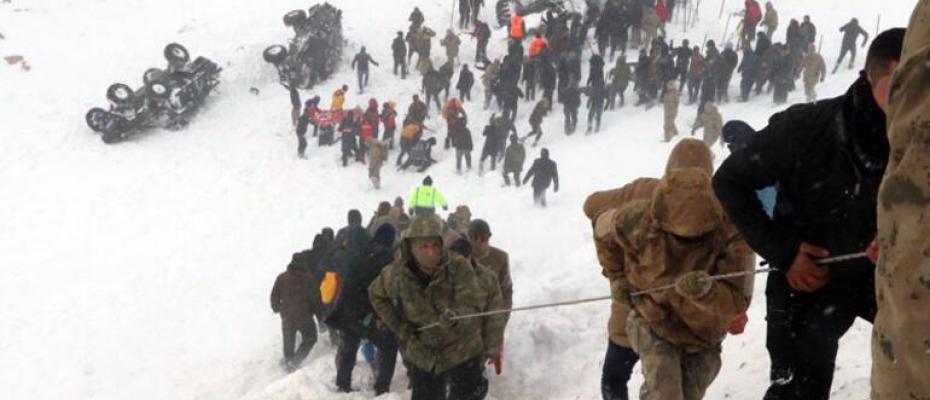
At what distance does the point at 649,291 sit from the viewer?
11.0ft

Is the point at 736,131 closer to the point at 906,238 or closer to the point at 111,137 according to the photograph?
the point at 906,238

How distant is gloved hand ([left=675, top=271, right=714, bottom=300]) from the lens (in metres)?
3.12

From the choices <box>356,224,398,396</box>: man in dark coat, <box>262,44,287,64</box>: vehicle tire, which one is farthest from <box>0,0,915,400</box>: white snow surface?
<box>262,44,287,64</box>: vehicle tire

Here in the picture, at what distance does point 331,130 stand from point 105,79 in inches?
290

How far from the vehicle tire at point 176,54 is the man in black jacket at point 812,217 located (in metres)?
19.5

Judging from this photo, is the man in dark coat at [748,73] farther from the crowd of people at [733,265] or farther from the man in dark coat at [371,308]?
the man in dark coat at [371,308]

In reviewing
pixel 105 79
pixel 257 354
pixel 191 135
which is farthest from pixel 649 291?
pixel 105 79

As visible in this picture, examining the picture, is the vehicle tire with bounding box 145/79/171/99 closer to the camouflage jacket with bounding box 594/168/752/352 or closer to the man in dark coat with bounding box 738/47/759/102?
the man in dark coat with bounding box 738/47/759/102

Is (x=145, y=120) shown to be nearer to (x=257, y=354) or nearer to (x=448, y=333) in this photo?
(x=257, y=354)

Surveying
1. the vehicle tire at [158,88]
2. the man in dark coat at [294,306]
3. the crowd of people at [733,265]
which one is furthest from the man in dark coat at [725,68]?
the vehicle tire at [158,88]

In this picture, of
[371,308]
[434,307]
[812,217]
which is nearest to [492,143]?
[371,308]

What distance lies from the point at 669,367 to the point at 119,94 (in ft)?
59.4

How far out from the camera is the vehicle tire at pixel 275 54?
20.9 meters

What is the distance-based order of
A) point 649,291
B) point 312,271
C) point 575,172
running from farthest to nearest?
point 575,172 → point 312,271 → point 649,291
